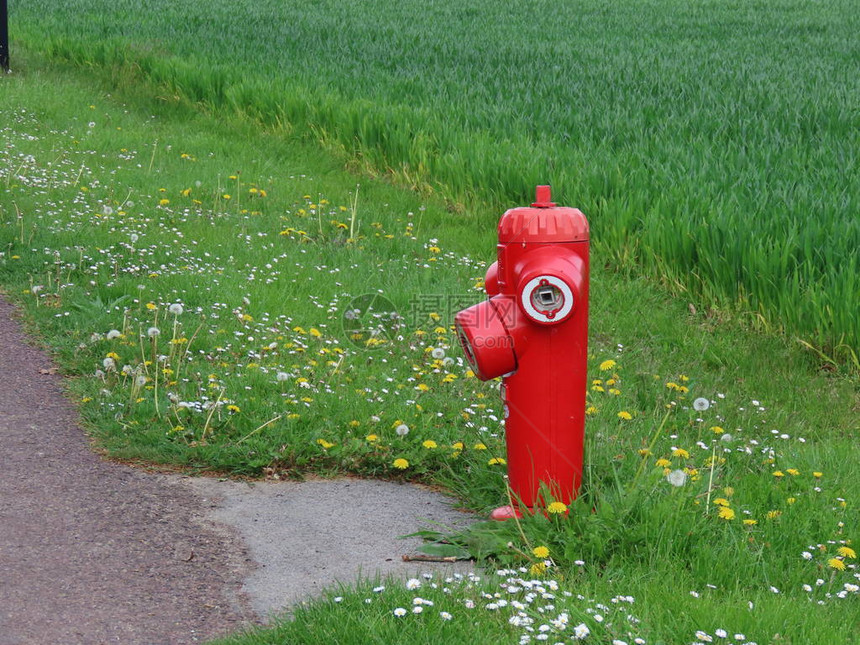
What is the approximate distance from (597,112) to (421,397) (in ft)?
20.6

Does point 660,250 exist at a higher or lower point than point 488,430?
higher

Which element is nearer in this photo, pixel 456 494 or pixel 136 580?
pixel 136 580

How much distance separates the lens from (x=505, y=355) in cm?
344

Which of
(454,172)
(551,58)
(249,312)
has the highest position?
(551,58)

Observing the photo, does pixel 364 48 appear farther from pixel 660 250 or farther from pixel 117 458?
pixel 117 458

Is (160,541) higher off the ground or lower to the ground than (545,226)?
lower

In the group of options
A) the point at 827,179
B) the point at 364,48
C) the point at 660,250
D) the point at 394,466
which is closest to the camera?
the point at 394,466

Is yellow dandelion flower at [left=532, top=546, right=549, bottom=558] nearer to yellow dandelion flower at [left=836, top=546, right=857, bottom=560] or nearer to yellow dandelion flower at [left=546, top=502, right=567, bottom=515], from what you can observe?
yellow dandelion flower at [left=546, top=502, right=567, bottom=515]

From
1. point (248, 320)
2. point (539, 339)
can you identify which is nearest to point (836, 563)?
point (539, 339)

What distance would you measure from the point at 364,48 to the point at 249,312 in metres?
10.2

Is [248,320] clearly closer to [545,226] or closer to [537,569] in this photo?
[545,226]

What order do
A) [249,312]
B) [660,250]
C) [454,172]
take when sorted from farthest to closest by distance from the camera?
[454,172], [660,250], [249,312]

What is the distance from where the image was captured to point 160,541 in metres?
3.55

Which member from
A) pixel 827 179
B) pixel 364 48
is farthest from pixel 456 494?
pixel 364 48
